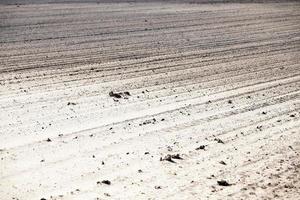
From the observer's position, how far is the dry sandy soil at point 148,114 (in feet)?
18.1

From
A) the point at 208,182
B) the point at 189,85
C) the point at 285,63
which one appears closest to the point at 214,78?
the point at 189,85

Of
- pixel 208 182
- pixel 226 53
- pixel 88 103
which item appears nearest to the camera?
pixel 208 182

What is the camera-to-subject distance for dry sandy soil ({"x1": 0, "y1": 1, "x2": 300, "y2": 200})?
552 centimetres

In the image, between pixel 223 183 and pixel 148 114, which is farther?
pixel 148 114

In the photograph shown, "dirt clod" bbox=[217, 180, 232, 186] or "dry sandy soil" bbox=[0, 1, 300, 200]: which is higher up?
"dry sandy soil" bbox=[0, 1, 300, 200]

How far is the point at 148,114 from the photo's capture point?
25.5 ft

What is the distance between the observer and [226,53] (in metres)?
12.5

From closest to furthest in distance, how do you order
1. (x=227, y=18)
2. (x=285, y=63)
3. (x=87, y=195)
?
(x=87, y=195)
(x=285, y=63)
(x=227, y=18)

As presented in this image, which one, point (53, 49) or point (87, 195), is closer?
point (87, 195)

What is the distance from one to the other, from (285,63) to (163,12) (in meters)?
9.19

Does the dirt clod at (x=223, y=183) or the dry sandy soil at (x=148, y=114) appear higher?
the dry sandy soil at (x=148, y=114)

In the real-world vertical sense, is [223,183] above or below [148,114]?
below

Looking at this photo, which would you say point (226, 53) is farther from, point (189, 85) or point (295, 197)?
point (295, 197)

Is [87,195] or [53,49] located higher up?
[53,49]
